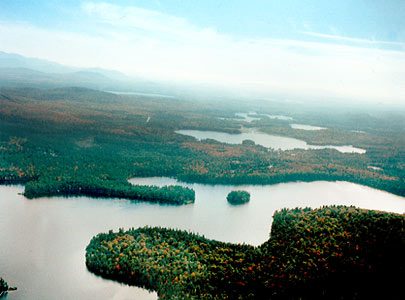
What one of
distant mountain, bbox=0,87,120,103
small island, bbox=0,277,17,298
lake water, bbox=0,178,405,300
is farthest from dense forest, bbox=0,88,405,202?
distant mountain, bbox=0,87,120,103

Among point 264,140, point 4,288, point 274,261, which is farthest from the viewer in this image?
point 264,140

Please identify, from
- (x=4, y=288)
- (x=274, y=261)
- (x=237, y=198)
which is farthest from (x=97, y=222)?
(x=274, y=261)

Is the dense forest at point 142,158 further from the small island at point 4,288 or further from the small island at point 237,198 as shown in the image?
the small island at point 4,288

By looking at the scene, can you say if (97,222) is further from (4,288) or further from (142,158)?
(142,158)

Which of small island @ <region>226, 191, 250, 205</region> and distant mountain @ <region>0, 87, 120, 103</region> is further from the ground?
distant mountain @ <region>0, 87, 120, 103</region>

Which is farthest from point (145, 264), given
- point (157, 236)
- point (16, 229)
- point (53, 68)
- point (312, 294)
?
point (53, 68)

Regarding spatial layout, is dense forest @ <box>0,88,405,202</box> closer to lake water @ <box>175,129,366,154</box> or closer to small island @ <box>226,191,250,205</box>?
lake water @ <box>175,129,366,154</box>

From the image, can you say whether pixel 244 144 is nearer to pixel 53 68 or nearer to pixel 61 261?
pixel 61 261
